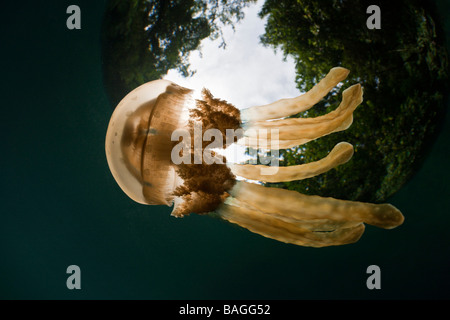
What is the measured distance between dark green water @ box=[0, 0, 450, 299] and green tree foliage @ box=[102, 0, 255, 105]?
1.91 feet

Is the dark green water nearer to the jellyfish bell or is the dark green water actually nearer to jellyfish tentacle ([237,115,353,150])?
the jellyfish bell

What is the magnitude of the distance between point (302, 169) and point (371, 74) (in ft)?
1.50

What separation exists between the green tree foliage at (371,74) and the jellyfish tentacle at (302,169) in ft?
0.40

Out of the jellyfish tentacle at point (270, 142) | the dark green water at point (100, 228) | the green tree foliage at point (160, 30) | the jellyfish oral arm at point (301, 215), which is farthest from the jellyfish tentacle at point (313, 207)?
the dark green water at point (100, 228)

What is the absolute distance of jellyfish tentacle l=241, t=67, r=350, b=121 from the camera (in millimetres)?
806

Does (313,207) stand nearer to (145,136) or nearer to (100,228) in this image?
(145,136)

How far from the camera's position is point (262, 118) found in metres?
0.86

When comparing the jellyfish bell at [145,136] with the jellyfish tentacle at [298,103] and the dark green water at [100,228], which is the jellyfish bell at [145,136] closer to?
the jellyfish tentacle at [298,103]

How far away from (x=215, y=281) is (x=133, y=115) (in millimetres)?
2048

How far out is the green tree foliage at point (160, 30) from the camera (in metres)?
0.88

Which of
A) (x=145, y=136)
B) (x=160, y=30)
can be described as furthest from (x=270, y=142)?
(x=160, y=30)

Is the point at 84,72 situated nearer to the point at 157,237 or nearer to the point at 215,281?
the point at 157,237
